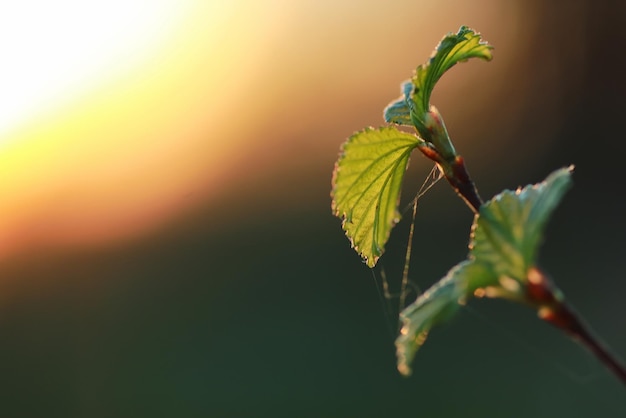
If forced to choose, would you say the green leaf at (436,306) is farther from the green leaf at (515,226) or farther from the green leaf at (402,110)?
the green leaf at (402,110)

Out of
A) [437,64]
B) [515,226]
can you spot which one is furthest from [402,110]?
[515,226]

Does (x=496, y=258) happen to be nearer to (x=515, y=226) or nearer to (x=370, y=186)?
(x=515, y=226)

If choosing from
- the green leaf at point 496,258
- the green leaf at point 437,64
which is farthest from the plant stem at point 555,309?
the green leaf at point 437,64

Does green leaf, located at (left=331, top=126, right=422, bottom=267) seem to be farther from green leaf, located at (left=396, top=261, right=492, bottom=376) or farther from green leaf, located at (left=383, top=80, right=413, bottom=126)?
green leaf, located at (left=396, top=261, right=492, bottom=376)

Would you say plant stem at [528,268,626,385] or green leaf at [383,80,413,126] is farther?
green leaf at [383,80,413,126]

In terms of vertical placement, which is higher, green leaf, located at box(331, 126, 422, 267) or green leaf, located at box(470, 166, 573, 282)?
green leaf, located at box(331, 126, 422, 267)

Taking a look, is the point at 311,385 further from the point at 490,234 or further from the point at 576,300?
the point at 490,234

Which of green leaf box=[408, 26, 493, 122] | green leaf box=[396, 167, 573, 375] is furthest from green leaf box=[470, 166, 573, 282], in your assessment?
green leaf box=[408, 26, 493, 122]
